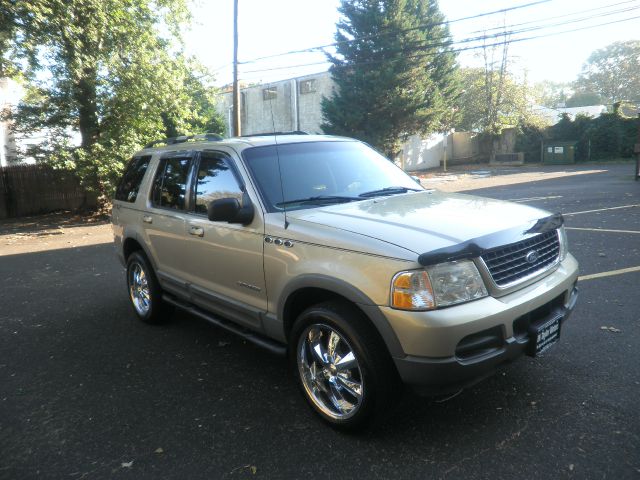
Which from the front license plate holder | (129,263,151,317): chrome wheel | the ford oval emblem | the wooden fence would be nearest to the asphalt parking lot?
(129,263,151,317): chrome wheel

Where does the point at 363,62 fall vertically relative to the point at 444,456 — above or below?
above

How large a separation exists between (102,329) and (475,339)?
162 inches

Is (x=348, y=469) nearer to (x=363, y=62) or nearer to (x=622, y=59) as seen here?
(x=363, y=62)

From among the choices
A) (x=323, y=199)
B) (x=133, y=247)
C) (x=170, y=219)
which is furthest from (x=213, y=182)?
(x=133, y=247)

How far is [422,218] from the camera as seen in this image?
10.4 feet

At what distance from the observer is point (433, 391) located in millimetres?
2691

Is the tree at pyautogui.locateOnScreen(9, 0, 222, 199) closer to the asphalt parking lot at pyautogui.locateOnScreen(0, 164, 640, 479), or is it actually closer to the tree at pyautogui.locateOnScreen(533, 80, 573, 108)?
the asphalt parking lot at pyautogui.locateOnScreen(0, 164, 640, 479)

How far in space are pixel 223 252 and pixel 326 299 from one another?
1084mm

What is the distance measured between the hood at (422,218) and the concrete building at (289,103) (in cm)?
3082

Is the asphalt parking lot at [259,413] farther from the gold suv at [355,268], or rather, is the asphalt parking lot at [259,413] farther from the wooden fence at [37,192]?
the wooden fence at [37,192]

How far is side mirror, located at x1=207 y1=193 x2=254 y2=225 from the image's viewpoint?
11.1 ft

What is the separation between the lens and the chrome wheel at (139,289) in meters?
Result: 5.33

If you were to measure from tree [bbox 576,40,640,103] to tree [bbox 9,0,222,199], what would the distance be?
80.9 m

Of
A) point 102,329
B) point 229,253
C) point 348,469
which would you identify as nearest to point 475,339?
point 348,469
